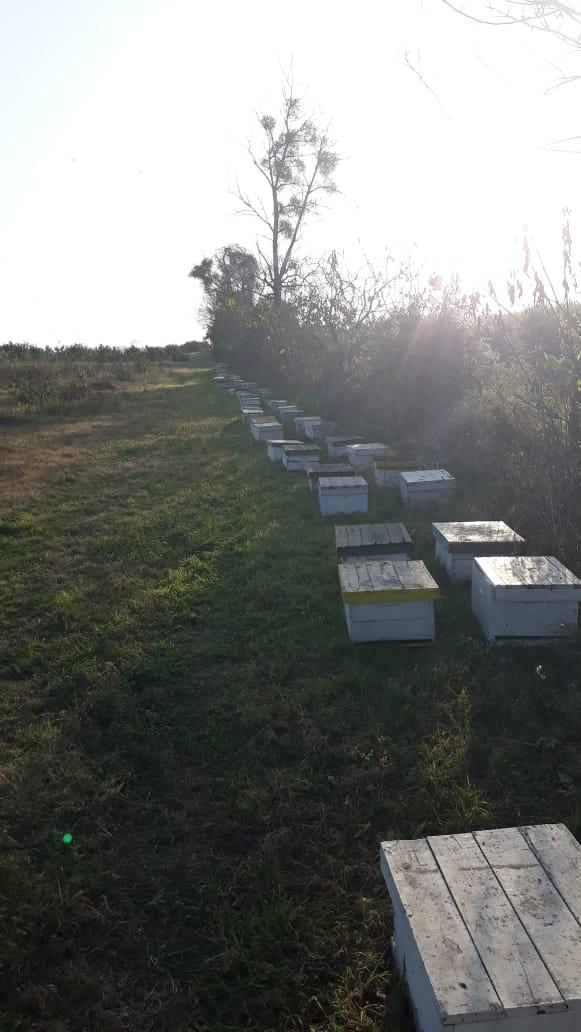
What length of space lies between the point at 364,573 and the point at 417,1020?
2642 mm

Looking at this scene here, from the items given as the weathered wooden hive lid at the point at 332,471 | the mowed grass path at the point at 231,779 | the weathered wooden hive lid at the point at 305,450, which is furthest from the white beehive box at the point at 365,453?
the mowed grass path at the point at 231,779

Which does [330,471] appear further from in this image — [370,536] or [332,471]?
[370,536]

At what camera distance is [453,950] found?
1.74 meters

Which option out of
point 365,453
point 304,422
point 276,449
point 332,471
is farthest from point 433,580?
point 304,422

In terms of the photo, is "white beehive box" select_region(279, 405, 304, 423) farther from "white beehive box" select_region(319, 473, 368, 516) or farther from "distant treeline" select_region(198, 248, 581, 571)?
"white beehive box" select_region(319, 473, 368, 516)

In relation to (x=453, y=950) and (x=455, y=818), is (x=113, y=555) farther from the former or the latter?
(x=453, y=950)

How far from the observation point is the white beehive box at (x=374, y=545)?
16.5ft

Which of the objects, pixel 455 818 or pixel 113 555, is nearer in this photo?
pixel 455 818

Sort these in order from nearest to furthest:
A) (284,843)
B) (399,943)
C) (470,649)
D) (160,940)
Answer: (399,943), (160,940), (284,843), (470,649)

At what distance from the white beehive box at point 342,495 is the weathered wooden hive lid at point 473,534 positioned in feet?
5.15

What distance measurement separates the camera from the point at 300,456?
9156 mm

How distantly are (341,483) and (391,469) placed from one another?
1166 mm

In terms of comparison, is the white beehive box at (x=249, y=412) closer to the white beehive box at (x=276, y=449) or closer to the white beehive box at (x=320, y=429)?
the white beehive box at (x=320, y=429)

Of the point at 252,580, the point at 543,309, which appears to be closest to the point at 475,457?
the point at 543,309
